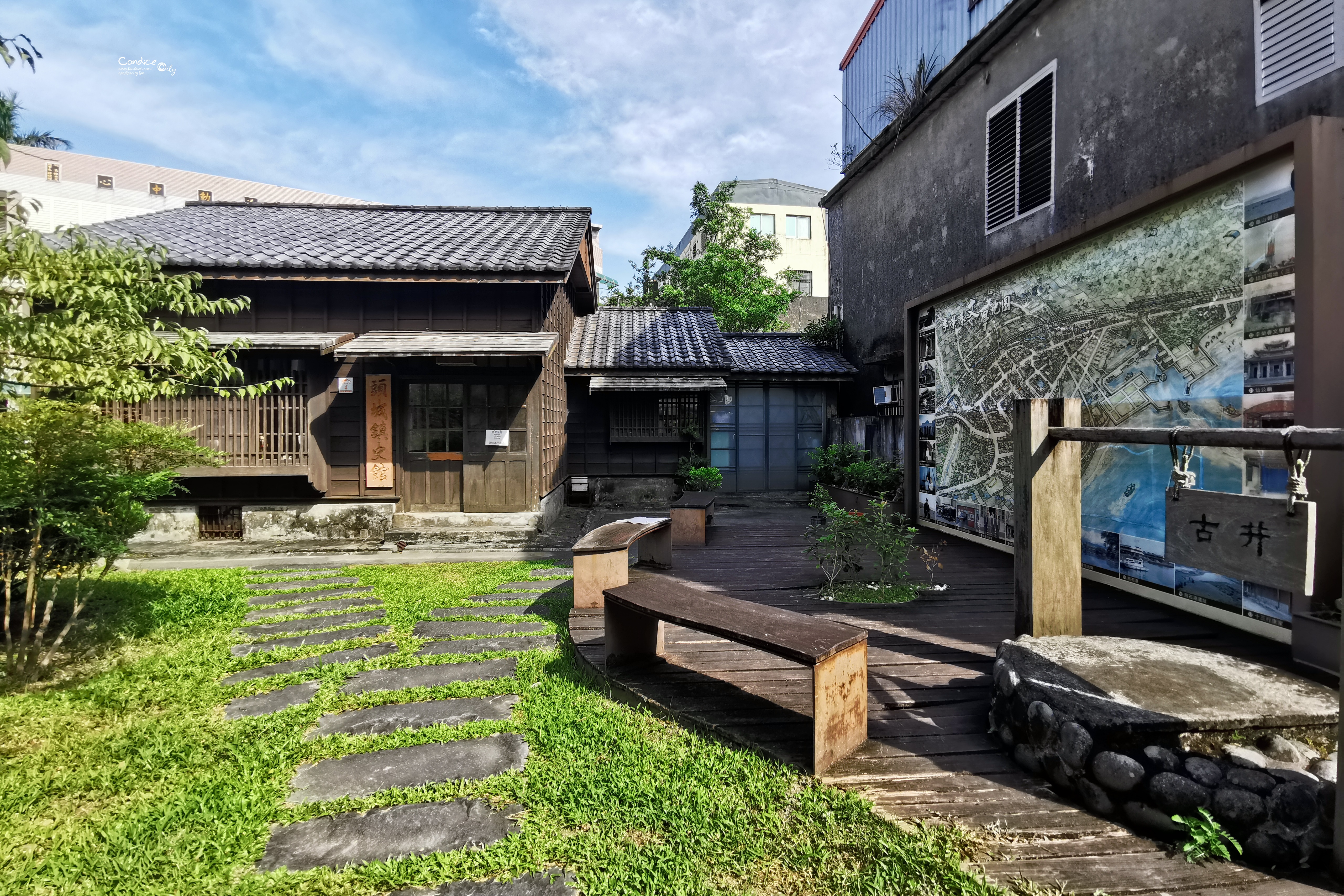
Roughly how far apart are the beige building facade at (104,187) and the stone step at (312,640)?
34212 mm

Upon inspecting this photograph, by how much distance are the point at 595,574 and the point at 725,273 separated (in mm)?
18925

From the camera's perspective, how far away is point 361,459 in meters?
9.70

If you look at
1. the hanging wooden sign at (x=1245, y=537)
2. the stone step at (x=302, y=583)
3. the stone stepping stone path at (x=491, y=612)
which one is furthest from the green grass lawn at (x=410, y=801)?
the stone step at (x=302, y=583)

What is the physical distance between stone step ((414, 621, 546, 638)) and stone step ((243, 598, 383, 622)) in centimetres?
106

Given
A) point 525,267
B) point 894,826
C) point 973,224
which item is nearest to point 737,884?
point 894,826

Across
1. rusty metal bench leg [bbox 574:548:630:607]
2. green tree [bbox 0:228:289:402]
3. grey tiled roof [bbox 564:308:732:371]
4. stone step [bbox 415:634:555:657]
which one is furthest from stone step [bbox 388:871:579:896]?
grey tiled roof [bbox 564:308:732:371]

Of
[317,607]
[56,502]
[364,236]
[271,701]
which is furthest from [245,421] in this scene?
[271,701]

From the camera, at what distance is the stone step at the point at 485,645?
15.9 feet

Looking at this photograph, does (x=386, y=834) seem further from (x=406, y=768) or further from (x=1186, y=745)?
(x=1186, y=745)

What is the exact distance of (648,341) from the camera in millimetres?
14719

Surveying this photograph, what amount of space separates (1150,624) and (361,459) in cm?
1025

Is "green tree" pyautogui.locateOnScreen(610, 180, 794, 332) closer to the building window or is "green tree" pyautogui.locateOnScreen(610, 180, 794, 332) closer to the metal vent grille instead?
the building window

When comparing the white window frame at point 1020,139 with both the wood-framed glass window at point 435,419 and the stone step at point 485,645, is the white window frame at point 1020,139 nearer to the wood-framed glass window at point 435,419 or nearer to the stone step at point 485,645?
the stone step at point 485,645

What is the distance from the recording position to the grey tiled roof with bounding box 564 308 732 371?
1312 centimetres
